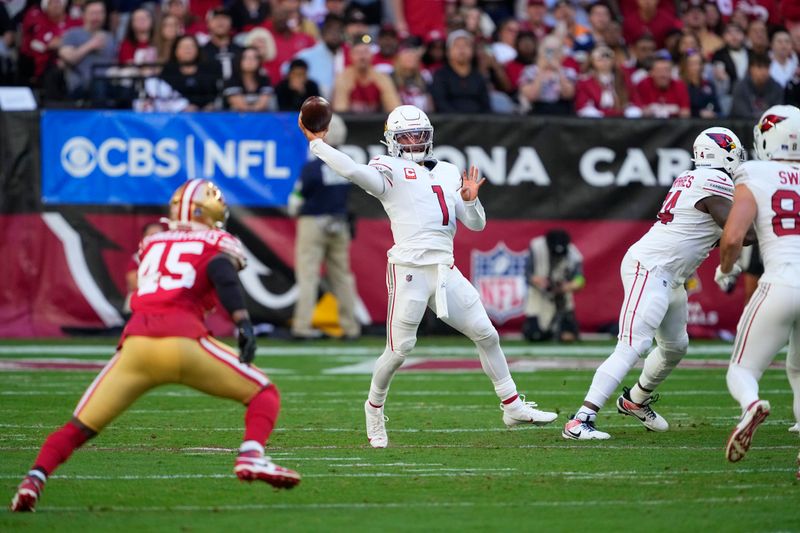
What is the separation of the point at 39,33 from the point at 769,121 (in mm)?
10110

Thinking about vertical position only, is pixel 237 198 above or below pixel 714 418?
above

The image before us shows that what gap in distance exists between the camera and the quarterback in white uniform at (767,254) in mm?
6301

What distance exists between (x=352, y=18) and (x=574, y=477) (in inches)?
373

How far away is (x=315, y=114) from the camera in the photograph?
751cm

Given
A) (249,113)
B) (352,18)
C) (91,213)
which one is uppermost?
(352,18)

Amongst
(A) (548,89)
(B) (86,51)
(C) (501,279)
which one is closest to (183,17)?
(B) (86,51)

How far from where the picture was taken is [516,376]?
36.4ft

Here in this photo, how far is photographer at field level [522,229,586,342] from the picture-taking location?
1380cm

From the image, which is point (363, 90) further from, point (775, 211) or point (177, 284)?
point (177, 284)

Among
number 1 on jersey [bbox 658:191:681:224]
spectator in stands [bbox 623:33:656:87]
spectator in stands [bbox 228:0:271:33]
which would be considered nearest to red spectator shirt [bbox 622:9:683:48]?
spectator in stands [bbox 623:33:656:87]

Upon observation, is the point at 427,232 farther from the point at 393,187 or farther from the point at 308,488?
the point at 308,488

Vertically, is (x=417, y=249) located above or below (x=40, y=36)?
below

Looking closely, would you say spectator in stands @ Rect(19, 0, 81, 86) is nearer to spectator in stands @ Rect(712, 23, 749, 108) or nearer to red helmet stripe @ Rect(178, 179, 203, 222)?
spectator in stands @ Rect(712, 23, 749, 108)

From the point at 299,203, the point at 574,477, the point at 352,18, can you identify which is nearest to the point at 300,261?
the point at 299,203
